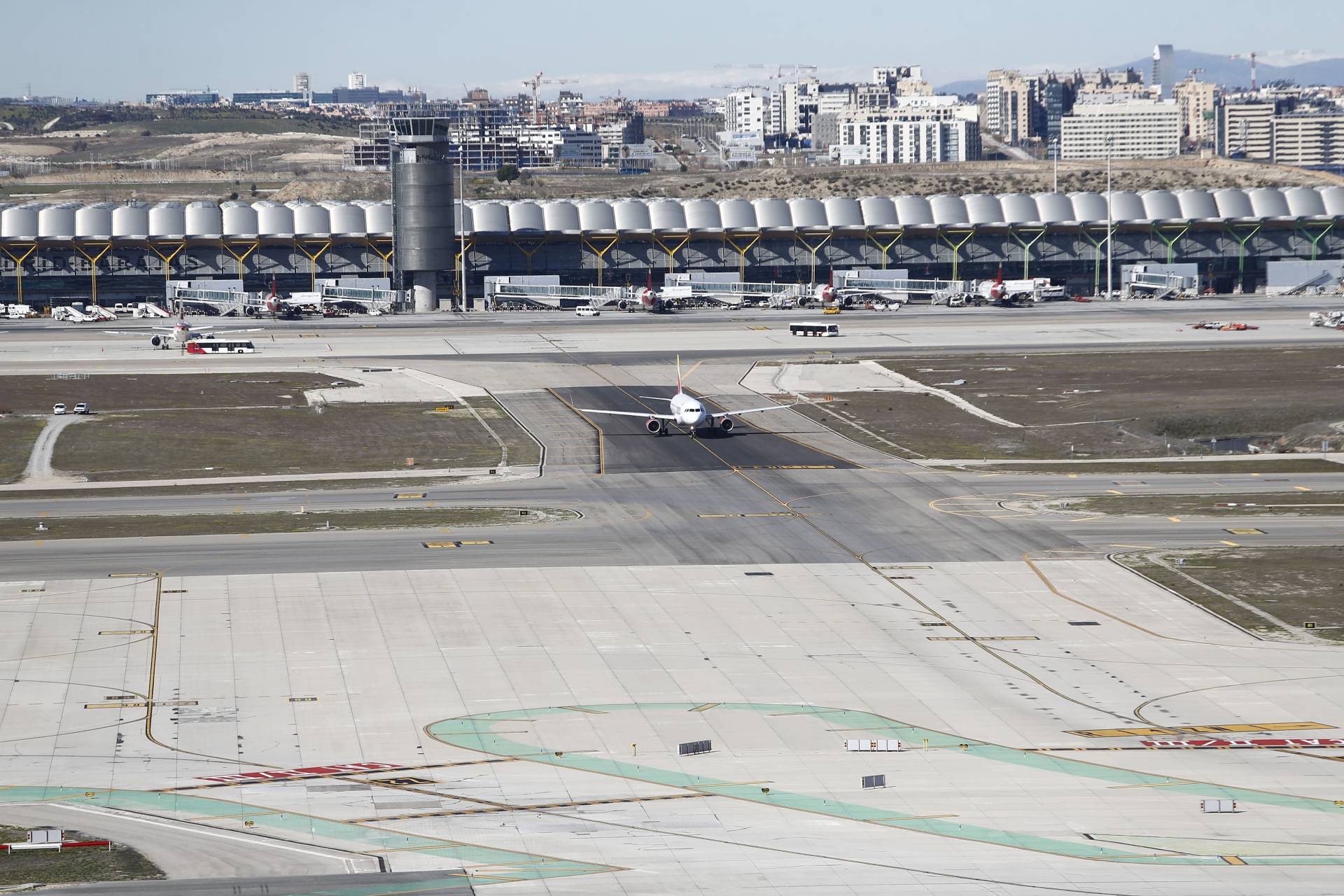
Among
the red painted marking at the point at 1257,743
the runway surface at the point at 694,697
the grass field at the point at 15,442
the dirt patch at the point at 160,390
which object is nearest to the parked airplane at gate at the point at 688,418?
the runway surface at the point at 694,697

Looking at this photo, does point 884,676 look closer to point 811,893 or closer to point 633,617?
point 633,617

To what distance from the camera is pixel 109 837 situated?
41688 mm

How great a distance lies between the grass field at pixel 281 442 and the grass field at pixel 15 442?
87.9 inches

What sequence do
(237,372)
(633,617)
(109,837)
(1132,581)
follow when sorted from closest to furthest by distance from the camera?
1. (109,837)
2. (633,617)
3. (1132,581)
4. (237,372)

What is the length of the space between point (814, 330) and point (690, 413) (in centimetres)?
6613

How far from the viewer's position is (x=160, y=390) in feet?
456

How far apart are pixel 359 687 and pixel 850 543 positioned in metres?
31.7

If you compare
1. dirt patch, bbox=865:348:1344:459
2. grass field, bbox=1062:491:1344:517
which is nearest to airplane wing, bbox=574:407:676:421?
dirt patch, bbox=865:348:1344:459

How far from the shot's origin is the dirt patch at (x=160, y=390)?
130875 millimetres

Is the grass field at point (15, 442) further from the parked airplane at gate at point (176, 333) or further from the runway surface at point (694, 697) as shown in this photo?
the parked airplane at gate at point (176, 333)

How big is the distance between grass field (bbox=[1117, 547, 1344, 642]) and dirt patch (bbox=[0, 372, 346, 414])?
260 feet

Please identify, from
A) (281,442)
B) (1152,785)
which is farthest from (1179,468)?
(281,442)

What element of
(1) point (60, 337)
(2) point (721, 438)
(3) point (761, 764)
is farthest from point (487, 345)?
(3) point (761, 764)

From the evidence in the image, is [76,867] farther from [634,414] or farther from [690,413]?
[634,414]
